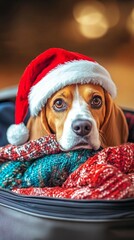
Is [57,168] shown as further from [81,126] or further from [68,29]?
[68,29]

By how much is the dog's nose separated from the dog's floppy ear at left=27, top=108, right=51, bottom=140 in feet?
0.25

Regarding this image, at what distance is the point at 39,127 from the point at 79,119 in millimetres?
103

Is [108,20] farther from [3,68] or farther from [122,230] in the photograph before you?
[122,230]

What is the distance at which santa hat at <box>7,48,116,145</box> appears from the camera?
2.60 feet

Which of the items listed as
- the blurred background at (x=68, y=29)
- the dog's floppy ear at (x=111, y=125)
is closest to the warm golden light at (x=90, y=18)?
the blurred background at (x=68, y=29)

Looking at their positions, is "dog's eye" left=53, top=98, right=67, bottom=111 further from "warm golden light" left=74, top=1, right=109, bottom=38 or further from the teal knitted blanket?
"warm golden light" left=74, top=1, right=109, bottom=38

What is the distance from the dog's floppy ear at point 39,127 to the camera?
2.69 ft


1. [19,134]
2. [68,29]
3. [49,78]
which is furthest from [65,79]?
[68,29]

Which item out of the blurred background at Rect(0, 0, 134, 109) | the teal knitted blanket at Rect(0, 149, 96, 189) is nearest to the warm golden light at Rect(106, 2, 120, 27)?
the blurred background at Rect(0, 0, 134, 109)

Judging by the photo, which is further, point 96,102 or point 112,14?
point 112,14

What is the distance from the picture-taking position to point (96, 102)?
31.4 inches

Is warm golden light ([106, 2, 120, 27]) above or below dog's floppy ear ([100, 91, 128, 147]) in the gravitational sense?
above

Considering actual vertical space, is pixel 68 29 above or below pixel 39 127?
above

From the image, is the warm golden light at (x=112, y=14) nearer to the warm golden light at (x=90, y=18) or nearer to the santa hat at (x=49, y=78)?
the warm golden light at (x=90, y=18)
